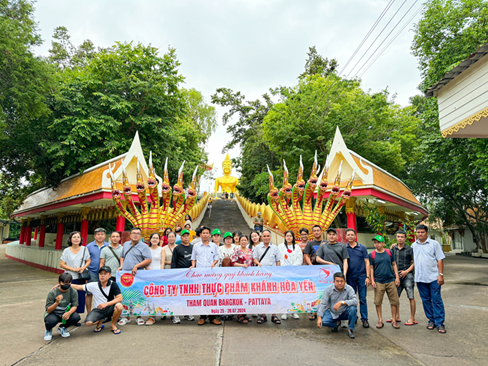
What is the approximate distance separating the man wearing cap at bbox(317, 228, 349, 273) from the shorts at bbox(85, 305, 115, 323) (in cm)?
348

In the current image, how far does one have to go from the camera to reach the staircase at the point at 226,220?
20469mm

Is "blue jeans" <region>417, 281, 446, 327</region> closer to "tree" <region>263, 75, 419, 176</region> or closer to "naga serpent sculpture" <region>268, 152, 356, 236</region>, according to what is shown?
"naga serpent sculpture" <region>268, 152, 356, 236</region>

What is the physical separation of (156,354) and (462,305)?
6.95m

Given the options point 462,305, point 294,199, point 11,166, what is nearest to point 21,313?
point 294,199

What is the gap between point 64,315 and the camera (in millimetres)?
4828

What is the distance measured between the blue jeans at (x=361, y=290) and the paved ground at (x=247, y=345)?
0.93 feet

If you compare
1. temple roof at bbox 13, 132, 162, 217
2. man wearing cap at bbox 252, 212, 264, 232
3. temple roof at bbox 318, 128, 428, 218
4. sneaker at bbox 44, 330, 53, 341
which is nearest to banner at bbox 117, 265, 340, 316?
sneaker at bbox 44, 330, 53, 341

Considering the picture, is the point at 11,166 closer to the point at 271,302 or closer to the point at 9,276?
the point at 9,276

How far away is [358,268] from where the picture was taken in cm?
573

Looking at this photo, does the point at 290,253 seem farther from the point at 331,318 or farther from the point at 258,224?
the point at 258,224

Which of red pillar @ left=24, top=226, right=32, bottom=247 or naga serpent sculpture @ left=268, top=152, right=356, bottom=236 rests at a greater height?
naga serpent sculpture @ left=268, top=152, right=356, bottom=236

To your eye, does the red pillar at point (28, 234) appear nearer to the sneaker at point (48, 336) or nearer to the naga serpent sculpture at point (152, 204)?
the naga serpent sculpture at point (152, 204)

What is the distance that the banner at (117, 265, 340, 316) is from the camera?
5691 millimetres

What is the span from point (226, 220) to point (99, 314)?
18.3m
